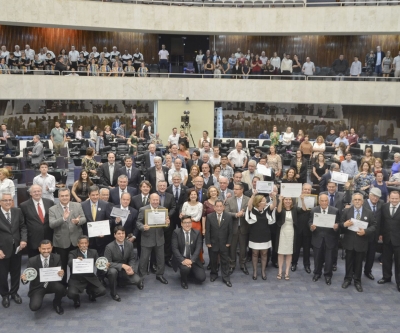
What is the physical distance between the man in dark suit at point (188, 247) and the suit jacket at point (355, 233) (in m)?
2.77

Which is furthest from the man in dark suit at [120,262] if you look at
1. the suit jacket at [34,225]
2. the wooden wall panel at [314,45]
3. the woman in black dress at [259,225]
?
the wooden wall panel at [314,45]

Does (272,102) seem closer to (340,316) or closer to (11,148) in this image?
(11,148)

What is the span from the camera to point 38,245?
31.0 ft

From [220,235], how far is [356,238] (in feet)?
8.39

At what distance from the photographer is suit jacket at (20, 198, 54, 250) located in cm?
931

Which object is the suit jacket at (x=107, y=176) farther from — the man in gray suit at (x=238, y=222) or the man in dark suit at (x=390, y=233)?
the man in dark suit at (x=390, y=233)

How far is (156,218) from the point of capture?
9922 millimetres

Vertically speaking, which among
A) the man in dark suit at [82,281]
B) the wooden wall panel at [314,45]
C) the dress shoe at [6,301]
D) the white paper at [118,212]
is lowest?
the dress shoe at [6,301]

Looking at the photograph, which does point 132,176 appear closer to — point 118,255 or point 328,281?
point 118,255

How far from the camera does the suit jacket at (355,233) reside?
388 inches

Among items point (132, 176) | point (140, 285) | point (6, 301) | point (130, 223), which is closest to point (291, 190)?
point (130, 223)

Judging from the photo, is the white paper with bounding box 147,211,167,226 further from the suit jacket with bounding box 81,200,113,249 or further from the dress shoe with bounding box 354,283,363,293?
the dress shoe with bounding box 354,283,363,293

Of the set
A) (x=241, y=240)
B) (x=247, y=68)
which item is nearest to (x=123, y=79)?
(x=247, y=68)

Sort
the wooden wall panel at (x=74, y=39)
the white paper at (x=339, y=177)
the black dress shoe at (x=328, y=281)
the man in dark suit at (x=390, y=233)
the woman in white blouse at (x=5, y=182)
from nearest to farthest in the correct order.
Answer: the man in dark suit at (x=390, y=233), the black dress shoe at (x=328, y=281), the woman in white blouse at (x=5, y=182), the white paper at (x=339, y=177), the wooden wall panel at (x=74, y=39)
